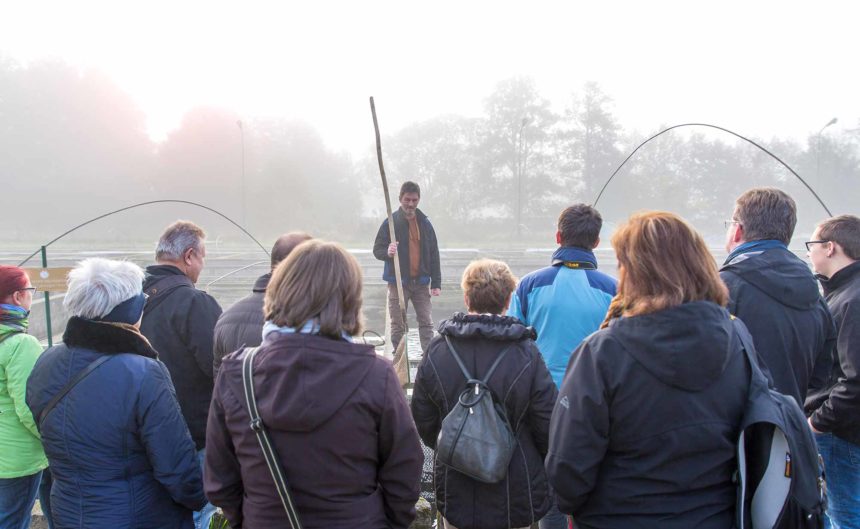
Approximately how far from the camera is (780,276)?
2.49m

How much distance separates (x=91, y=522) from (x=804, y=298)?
10.3 ft

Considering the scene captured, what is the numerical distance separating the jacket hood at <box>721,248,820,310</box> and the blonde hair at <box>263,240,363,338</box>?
73.8 inches

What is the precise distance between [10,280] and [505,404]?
244 cm

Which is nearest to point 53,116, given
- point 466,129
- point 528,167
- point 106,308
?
point 466,129

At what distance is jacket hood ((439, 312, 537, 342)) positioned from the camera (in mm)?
2336

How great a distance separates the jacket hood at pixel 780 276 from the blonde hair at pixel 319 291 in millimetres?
1876

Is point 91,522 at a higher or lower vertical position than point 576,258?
lower

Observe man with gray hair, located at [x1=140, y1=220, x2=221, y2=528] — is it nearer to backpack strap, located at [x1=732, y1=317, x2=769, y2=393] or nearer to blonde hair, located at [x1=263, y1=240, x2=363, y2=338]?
blonde hair, located at [x1=263, y1=240, x2=363, y2=338]

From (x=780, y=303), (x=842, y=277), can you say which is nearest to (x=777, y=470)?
(x=780, y=303)

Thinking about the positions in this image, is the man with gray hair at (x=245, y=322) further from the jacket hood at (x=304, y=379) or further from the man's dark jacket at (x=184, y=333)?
the jacket hood at (x=304, y=379)

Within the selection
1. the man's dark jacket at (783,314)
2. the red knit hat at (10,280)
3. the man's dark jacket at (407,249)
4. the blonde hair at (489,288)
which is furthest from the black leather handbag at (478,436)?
the man's dark jacket at (407,249)

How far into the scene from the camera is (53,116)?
144 feet

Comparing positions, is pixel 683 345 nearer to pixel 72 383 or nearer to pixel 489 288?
pixel 489 288

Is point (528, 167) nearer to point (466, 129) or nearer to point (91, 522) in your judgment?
point (466, 129)
